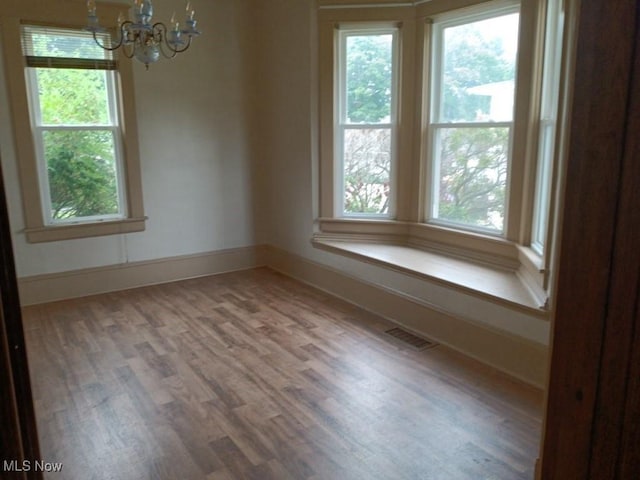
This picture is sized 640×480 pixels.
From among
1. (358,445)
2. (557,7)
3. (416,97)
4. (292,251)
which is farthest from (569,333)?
(292,251)

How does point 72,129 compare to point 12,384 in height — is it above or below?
above

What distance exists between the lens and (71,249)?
4.32 m

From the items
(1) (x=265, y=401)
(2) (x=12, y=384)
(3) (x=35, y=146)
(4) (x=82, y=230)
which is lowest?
(1) (x=265, y=401)

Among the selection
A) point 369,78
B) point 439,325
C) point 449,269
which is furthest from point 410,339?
point 369,78

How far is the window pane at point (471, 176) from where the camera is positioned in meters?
3.47

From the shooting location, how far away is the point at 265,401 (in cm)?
262

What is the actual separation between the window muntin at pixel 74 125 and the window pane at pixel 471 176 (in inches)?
110

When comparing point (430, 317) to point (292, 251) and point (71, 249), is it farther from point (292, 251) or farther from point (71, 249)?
point (71, 249)

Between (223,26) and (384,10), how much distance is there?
1655 mm

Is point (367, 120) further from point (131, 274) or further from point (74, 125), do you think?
point (131, 274)

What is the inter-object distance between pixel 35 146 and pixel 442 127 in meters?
3.28

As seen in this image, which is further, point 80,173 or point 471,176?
point 80,173

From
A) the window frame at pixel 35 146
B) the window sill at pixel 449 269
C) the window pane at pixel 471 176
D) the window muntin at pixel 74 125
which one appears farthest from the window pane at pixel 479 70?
the window muntin at pixel 74 125
